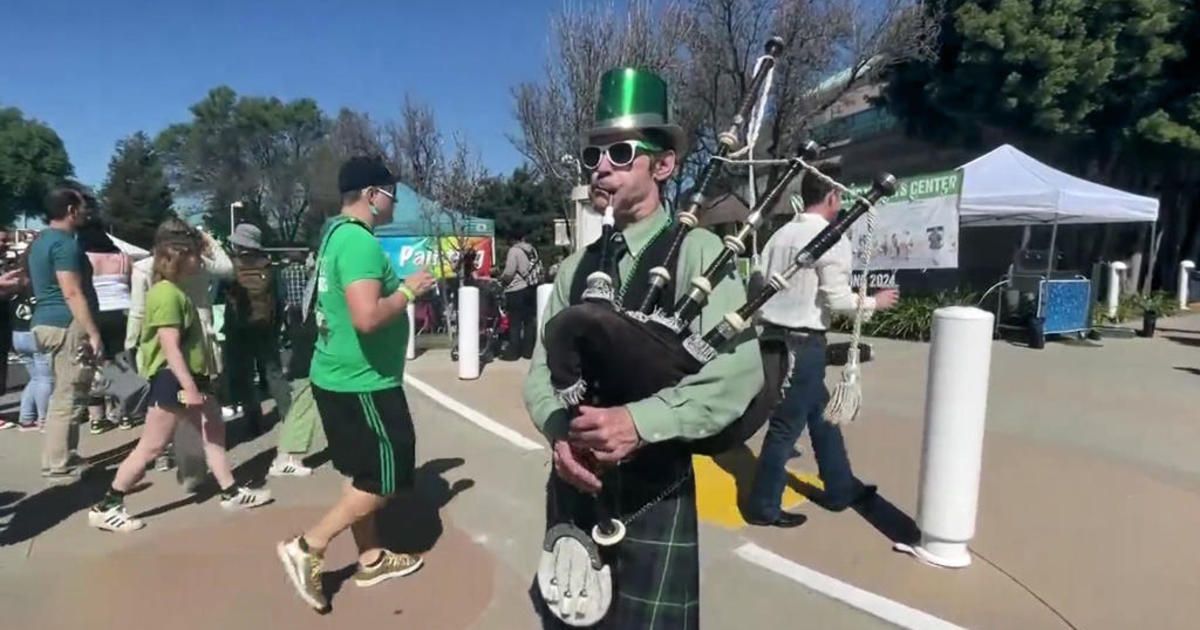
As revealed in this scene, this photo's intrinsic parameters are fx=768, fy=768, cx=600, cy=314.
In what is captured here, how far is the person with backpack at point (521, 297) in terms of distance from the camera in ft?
34.6

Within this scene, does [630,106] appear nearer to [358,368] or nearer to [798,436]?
[358,368]

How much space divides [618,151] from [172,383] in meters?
3.55

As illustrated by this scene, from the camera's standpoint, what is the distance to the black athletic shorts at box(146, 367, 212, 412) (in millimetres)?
4238

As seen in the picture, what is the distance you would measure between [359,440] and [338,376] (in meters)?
0.29

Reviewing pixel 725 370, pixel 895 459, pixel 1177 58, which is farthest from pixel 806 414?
pixel 1177 58

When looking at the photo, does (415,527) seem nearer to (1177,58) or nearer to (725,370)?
(725,370)

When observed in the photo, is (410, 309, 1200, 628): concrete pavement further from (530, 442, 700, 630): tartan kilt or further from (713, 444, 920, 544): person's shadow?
(530, 442, 700, 630): tartan kilt

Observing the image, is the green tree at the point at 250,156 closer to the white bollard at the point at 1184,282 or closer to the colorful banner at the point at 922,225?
the colorful banner at the point at 922,225

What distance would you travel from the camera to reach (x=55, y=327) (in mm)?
5094

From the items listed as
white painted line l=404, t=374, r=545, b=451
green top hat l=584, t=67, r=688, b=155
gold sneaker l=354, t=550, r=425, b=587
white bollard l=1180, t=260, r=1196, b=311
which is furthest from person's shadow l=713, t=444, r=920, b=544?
white bollard l=1180, t=260, r=1196, b=311

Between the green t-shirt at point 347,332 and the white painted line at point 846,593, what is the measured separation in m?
1.97

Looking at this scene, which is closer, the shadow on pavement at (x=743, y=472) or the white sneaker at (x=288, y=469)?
the shadow on pavement at (x=743, y=472)

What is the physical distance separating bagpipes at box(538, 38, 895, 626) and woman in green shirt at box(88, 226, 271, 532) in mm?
3218

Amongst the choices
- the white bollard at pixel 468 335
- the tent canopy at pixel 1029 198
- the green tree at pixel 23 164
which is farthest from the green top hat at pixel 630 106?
the green tree at pixel 23 164
